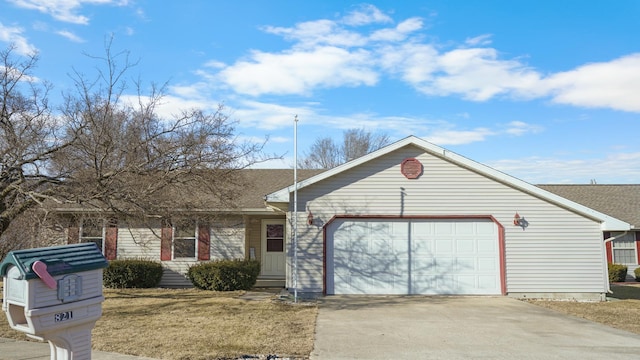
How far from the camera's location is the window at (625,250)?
823 inches

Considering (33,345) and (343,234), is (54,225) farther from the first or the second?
(343,234)

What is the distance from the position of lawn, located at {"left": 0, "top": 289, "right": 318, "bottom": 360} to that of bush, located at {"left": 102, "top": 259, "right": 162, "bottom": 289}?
153 centimetres

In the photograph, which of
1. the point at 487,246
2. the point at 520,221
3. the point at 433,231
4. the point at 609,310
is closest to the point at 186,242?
the point at 433,231

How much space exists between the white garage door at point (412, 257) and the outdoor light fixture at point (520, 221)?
1.92ft

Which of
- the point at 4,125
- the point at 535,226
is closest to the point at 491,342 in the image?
the point at 535,226

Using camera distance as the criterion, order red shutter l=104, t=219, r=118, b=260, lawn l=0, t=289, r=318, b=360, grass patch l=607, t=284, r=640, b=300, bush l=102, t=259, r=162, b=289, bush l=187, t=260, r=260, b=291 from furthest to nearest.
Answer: red shutter l=104, t=219, r=118, b=260 < bush l=102, t=259, r=162, b=289 < grass patch l=607, t=284, r=640, b=300 < bush l=187, t=260, r=260, b=291 < lawn l=0, t=289, r=318, b=360

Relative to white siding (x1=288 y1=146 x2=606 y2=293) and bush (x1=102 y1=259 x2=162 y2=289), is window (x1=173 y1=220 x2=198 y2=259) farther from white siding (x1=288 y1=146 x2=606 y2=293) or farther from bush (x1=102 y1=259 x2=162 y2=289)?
white siding (x1=288 y1=146 x2=606 y2=293)

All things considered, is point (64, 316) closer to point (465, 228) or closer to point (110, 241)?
point (465, 228)

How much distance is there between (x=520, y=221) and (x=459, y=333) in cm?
600

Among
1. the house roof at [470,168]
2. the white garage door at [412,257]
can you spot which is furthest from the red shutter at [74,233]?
the white garage door at [412,257]

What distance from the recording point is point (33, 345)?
785 cm

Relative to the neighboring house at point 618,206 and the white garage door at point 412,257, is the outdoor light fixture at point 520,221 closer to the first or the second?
the white garage door at point 412,257

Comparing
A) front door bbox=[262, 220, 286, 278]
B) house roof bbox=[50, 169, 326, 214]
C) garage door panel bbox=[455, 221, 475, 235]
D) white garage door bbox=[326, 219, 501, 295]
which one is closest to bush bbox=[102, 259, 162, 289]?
house roof bbox=[50, 169, 326, 214]

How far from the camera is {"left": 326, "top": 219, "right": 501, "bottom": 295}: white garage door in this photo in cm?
1385
